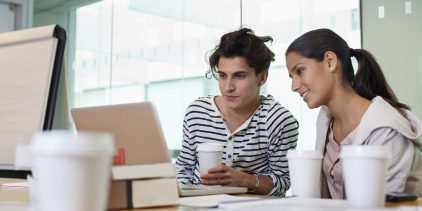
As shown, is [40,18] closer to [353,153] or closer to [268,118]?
[268,118]

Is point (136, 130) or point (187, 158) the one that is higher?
point (136, 130)

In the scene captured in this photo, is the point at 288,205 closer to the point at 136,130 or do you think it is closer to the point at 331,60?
the point at 136,130

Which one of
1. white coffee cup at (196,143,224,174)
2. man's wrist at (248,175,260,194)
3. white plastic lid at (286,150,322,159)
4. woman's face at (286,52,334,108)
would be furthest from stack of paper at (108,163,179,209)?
woman's face at (286,52,334,108)

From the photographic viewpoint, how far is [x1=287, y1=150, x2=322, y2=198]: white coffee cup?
3.06 feet

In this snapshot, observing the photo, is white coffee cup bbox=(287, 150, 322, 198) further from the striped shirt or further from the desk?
the striped shirt

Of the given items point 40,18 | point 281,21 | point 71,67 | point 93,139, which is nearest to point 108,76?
point 71,67

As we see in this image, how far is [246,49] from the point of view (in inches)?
67.4

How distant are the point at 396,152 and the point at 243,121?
63 centimetres

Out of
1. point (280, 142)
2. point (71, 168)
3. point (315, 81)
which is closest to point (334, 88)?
point (315, 81)

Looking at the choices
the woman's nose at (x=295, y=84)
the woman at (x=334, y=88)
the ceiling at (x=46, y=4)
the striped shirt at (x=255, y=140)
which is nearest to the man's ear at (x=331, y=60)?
the woman at (x=334, y=88)

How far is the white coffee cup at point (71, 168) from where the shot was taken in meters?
0.49

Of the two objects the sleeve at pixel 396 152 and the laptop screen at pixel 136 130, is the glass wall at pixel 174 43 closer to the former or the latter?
the sleeve at pixel 396 152

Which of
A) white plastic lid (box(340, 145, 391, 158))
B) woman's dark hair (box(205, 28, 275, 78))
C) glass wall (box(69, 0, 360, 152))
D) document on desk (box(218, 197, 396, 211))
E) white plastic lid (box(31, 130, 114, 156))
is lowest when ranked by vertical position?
document on desk (box(218, 197, 396, 211))

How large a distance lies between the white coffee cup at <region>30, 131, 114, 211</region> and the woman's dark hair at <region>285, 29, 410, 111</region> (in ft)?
3.51
